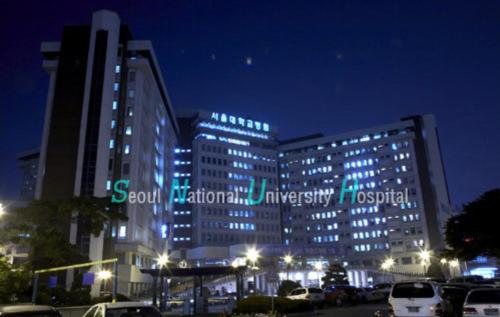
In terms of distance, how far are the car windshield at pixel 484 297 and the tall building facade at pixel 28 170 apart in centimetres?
19810

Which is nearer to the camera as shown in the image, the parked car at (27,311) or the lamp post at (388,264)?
the parked car at (27,311)

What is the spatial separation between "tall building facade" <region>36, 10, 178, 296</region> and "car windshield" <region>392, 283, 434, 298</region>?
56525 millimetres

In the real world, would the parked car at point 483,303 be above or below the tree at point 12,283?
below

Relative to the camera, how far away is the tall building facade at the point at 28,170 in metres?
189

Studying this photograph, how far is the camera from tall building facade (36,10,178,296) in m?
70.9

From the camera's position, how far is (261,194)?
142 metres

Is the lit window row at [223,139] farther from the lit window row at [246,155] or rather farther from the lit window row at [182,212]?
the lit window row at [182,212]

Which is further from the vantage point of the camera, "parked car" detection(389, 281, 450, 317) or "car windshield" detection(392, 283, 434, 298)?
"car windshield" detection(392, 283, 434, 298)

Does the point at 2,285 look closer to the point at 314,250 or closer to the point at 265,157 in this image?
the point at 314,250

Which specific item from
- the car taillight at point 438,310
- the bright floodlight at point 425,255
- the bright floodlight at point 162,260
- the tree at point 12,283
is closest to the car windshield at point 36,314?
the car taillight at point 438,310

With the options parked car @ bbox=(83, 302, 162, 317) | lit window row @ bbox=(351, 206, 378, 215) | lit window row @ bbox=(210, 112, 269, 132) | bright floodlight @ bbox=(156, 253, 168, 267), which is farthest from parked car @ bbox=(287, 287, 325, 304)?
lit window row @ bbox=(210, 112, 269, 132)

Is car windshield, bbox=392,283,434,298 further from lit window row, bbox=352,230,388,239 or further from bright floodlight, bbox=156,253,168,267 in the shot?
lit window row, bbox=352,230,388,239

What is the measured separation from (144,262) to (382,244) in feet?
264

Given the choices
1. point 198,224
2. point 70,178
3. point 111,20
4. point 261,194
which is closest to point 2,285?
point 70,178
